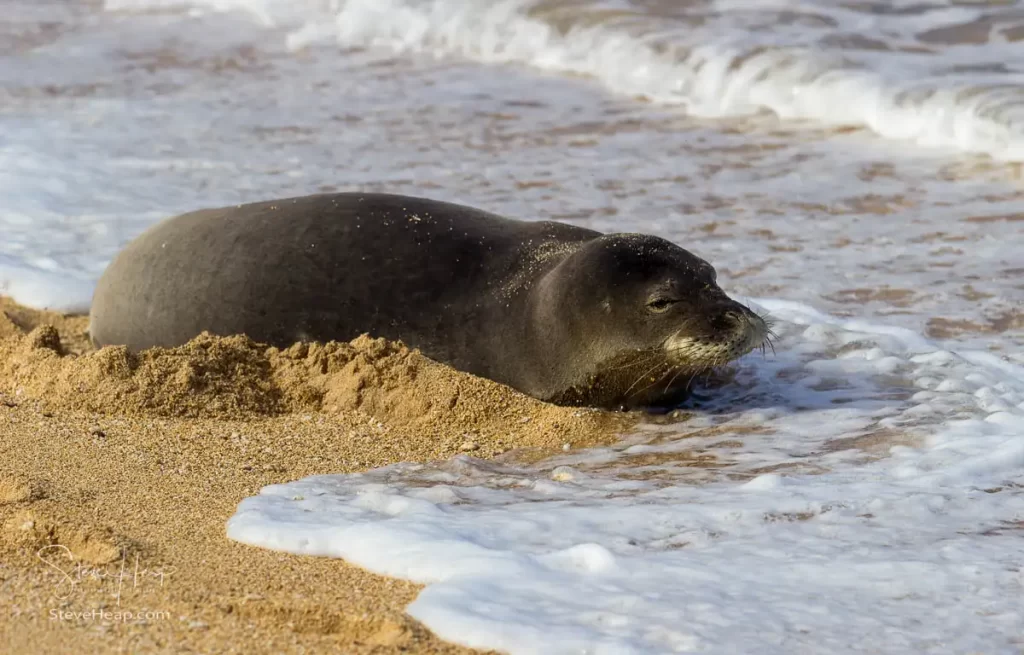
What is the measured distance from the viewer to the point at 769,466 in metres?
3.90

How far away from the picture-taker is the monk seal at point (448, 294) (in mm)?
4422

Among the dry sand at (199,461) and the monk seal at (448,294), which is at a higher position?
the monk seal at (448,294)

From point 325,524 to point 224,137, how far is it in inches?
251

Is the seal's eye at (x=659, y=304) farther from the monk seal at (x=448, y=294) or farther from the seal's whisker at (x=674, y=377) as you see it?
the seal's whisker at (x=674, y=377)

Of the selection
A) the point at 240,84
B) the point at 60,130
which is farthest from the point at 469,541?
the point at 240,84

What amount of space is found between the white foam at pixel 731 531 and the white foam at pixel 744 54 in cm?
428

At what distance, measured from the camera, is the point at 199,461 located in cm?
393

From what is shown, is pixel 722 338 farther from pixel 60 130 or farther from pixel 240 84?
pixel 240 84

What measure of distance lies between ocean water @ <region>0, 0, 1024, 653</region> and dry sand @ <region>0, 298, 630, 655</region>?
148mm

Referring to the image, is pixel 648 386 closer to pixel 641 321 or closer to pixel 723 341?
pixel 641 321

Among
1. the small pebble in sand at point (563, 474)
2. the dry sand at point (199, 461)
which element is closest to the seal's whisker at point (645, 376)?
the dry sand at point (199, 461)

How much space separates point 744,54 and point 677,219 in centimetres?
430

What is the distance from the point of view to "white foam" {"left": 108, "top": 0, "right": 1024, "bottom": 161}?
886 cm

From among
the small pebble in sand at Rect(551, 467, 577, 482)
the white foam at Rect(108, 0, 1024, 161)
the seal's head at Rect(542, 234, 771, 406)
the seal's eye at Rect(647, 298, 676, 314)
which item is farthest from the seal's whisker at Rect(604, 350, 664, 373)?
the white foam at Rect(108, 0, 1024, 161)
